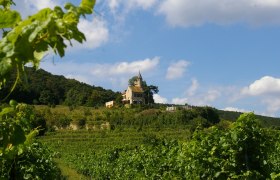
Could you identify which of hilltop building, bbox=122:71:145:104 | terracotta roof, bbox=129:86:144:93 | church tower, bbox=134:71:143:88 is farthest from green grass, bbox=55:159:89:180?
church tower, bbox=134:71:143:88

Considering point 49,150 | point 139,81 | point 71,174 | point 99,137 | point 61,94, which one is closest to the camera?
point 49,150

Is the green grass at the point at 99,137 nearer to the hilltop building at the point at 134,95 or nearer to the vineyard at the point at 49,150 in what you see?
the vineyard at the point at 49,150

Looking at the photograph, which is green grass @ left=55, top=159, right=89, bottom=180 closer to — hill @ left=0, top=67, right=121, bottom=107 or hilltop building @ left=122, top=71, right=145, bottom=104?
hill @ left=0, top=67, right=121, bottom=107

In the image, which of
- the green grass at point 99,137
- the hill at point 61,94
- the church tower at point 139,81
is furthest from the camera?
the church tower at point 139,81

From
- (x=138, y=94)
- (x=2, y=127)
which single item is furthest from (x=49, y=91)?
(x=2, y=127)

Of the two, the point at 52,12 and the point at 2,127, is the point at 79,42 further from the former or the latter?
the point at 2,127

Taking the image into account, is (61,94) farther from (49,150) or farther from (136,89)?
(49,150)

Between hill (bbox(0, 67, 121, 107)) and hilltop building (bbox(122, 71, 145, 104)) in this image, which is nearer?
hill (bbox(0, 67, 121, 107))

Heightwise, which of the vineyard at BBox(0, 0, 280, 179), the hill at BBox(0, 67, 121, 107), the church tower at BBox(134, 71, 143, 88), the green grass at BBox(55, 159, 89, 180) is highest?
the church tower at BBox(134, 71, 143, 88)

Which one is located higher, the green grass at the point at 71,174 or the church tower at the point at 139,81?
the church tower at the point at 139,81

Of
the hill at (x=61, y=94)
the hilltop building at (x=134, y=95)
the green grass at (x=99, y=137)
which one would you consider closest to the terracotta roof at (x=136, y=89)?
the hilltop building at (x=134, y=95)

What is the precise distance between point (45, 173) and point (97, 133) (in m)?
61.9

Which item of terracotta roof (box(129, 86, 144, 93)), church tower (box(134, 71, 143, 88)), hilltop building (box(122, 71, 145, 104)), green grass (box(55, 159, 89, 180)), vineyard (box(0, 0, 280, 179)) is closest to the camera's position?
vineyard (box(0, 0, 280, 179))

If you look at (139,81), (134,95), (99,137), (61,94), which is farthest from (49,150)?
(139,81)
